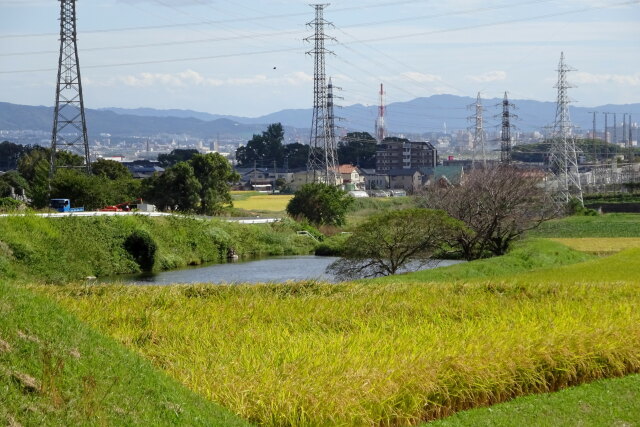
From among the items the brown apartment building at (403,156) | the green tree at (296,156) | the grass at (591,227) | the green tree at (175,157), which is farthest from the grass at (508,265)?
the brown apartment building at (403,156)

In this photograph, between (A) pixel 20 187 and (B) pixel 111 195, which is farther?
(A) pixel 20 187

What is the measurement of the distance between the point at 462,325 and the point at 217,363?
4.69 metres

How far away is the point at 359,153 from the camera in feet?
481

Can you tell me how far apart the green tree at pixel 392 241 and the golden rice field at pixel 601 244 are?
13.1 meters

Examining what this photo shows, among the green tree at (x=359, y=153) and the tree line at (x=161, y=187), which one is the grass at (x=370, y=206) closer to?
the tree line at (x=161, y=187)

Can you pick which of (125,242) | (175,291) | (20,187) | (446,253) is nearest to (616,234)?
(446,253)

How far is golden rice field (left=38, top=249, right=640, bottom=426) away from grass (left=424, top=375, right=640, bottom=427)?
319 millimetres

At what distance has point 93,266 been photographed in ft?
125

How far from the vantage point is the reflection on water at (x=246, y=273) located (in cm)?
3528

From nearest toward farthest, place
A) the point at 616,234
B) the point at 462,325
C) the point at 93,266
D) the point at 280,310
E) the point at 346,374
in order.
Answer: the point at 346,374
the point at 462,325
the point at 280,310
the point at 93,266
the point at 616,234

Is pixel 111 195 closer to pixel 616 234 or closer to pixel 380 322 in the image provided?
pixel 616 234

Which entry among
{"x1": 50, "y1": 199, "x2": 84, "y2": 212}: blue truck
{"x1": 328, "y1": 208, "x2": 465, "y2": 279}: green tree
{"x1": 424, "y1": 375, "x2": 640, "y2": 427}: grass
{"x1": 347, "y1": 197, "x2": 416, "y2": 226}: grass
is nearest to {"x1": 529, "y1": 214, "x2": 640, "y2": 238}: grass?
{"x1": 347, "y1": 197, "x2": 416, "y2": 226}: grass

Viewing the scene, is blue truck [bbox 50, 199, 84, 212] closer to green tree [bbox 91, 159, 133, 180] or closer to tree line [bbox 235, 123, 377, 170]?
green tree [bbox 91, 159, 133, 180]

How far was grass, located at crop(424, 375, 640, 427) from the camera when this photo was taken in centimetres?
1067
